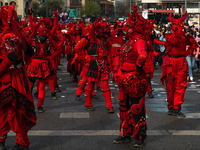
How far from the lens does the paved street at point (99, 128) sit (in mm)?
5895

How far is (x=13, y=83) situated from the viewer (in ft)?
17.1

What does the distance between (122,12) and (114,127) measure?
136785 millimetres

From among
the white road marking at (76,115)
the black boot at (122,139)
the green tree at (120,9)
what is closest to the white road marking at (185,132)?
the black boot at (122,139)

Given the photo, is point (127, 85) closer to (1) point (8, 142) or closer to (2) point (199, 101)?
(1) point (8, 142)

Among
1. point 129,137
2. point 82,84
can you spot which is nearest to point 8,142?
point 129,137

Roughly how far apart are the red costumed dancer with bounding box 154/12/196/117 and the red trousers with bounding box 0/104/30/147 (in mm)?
3724

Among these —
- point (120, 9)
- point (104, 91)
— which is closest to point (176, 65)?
point (104, 91)

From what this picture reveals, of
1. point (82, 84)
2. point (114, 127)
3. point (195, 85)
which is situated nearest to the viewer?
point (114, 127)

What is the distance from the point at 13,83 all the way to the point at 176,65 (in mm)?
3972

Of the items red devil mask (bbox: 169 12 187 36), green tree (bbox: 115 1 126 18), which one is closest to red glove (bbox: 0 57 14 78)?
red devil mask (bbox: 169 12 187 36)

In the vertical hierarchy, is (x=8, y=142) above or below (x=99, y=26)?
below

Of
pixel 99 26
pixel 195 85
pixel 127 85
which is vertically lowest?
pixel 195 85

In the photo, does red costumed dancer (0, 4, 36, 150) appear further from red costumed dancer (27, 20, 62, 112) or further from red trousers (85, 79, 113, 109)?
red trousers (85, 79, 113, 109)

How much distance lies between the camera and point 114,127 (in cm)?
Result: 700
